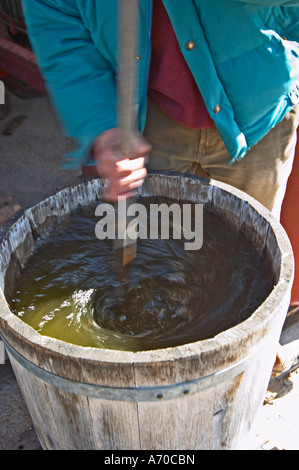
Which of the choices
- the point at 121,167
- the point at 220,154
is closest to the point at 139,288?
the point at 121,167

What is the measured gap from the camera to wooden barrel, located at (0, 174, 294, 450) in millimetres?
1226

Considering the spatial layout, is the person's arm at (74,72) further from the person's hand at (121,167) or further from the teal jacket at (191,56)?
the person's hand at (121,167)

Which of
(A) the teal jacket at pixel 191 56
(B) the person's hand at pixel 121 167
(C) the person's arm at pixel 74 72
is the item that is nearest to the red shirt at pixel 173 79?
(A) the teal jacket at pixel 191 56

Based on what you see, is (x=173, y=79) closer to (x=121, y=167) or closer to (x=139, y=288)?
(x=121, y=167)

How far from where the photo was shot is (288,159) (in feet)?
7.07

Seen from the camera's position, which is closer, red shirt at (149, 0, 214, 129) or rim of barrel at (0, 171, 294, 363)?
rim of barrel at (0, 171, 294, 363)

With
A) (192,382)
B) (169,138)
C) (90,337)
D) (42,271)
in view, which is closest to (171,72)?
(169,138)

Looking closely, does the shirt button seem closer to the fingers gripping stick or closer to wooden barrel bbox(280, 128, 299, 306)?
the fingers gripping stick

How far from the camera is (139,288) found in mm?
1809

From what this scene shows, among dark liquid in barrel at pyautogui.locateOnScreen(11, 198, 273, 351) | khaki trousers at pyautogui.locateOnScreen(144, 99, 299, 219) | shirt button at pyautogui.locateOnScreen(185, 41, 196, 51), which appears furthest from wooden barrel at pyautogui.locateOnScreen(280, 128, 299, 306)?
shirt button at pyautogui.locateOnScreen(185, 41, 196, 51)

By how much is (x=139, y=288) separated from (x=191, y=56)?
85 cm

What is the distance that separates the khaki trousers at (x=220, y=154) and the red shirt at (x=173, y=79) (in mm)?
109

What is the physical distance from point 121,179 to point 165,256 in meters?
0.51

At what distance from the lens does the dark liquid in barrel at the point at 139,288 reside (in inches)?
62.1
